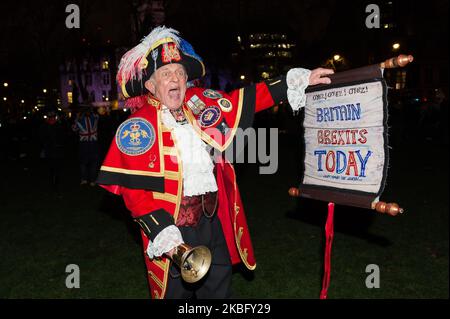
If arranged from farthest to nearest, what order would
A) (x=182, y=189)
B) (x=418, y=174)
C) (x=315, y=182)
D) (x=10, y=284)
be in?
(x=418, y=174) → (x=10, y=284) → (x=182, y=189) → (x=315, y=182)

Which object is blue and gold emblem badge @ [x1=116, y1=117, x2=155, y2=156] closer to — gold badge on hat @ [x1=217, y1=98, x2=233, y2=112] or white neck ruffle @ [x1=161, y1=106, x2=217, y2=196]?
white neck ruffle @ [x1=161, y1=106, x2=217, y2=196]

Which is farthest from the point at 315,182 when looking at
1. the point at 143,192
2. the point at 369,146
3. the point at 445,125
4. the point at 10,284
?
the point at 445,125

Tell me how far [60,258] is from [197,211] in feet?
10.7

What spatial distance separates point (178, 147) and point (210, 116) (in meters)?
0.33

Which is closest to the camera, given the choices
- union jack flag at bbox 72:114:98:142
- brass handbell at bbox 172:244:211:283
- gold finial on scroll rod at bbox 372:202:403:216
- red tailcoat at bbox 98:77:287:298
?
gold finial on scroll rod at bbox 372:202:403:216

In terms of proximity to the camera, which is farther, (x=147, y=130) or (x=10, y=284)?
(x=10, y=284)

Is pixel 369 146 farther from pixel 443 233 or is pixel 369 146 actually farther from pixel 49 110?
pixel 49 110

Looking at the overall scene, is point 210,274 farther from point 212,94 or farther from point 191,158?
point 212,94

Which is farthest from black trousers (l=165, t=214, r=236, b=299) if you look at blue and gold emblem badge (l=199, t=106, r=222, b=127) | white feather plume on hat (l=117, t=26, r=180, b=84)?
white feather plume on hat (l=117, t=26, r=180, b=84)

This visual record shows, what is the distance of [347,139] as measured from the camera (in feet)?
8.71

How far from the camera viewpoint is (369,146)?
2.53 meters

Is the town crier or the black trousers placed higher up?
the town crier

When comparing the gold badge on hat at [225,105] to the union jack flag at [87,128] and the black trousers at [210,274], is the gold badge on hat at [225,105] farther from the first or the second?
the union jack flag at [87,128]

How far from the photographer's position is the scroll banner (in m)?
2.46
